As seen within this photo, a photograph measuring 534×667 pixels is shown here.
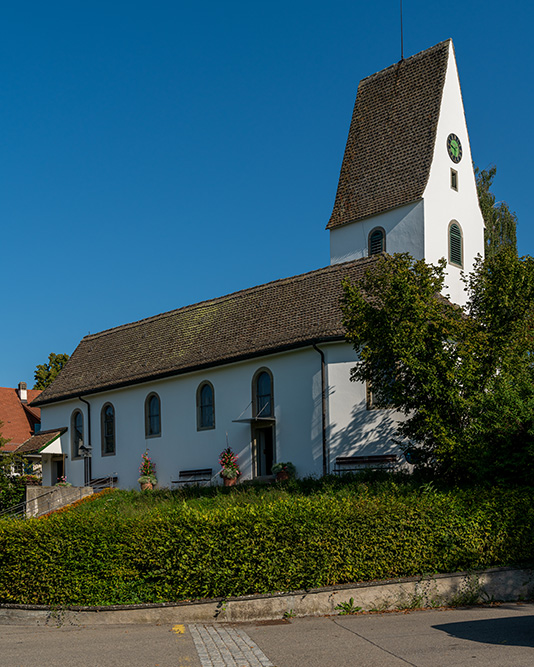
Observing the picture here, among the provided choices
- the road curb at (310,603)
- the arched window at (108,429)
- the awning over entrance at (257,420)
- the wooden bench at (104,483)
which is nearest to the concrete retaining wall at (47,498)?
the wooden bench at (104,483)

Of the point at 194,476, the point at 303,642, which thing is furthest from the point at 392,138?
the point at 303,642

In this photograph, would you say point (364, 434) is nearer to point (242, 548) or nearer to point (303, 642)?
point (242, 548)

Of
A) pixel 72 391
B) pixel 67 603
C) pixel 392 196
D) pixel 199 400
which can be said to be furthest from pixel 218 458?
pixel 67 603

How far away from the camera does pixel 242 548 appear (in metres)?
13.4

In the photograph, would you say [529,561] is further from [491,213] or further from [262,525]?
[491,213]

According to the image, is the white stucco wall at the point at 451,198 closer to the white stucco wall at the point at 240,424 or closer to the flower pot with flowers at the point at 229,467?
the white stucco wall at the point at 240,424

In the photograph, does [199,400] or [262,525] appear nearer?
[262,525]

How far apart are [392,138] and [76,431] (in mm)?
19560

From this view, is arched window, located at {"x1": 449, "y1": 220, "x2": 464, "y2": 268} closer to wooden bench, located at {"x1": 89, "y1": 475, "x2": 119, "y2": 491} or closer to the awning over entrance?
the awning over entrance

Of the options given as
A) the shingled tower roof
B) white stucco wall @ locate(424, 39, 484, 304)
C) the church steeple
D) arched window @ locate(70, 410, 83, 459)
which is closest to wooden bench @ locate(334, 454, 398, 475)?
white stucco wall @ locate(424, 39, 484, 304)

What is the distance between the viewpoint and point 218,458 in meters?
28.3

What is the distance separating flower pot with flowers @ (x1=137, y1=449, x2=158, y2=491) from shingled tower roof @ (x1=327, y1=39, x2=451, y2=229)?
1287 centimetres

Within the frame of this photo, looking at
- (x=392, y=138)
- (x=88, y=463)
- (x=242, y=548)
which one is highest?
(x=392, y=138)

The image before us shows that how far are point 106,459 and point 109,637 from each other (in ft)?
71.7
